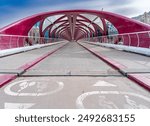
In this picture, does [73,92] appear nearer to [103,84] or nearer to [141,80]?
[103,84]

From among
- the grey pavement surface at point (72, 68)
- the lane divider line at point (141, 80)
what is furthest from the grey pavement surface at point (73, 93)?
the grey pavement surface at point (72, 68)

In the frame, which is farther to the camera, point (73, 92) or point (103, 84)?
point (103, 84)

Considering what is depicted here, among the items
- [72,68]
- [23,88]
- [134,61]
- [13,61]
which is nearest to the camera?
[23,88]

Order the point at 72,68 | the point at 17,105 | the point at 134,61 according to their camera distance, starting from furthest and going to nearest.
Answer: the point at 134,61
the point at 72,68
the point at 17,105

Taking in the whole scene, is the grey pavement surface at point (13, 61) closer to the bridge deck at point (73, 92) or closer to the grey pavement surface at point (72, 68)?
the grey pavement surface at point (72, 68)

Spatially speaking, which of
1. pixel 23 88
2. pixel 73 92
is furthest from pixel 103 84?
pixel 23 88

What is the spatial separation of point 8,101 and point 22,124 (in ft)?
3.53

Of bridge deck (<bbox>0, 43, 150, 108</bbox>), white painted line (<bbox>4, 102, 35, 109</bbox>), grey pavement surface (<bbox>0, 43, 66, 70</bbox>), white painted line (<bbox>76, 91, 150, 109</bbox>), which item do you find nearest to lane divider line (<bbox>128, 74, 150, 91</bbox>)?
bridge deck (<bbox>0, 43, 150, 108</bbox>)

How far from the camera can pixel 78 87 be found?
4625 millimetres

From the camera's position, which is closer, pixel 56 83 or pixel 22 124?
pixel 22 124

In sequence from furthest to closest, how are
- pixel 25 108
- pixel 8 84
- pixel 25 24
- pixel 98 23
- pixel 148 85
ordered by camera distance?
pixel 98 23
pixel 25 24
pixel 8 84
pixel 148 85
pixel 25 108

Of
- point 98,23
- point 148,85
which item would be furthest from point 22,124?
point 98,23

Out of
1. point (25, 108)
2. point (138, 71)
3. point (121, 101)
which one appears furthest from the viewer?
point (138, 71)

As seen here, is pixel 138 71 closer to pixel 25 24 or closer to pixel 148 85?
pixel 148 85
